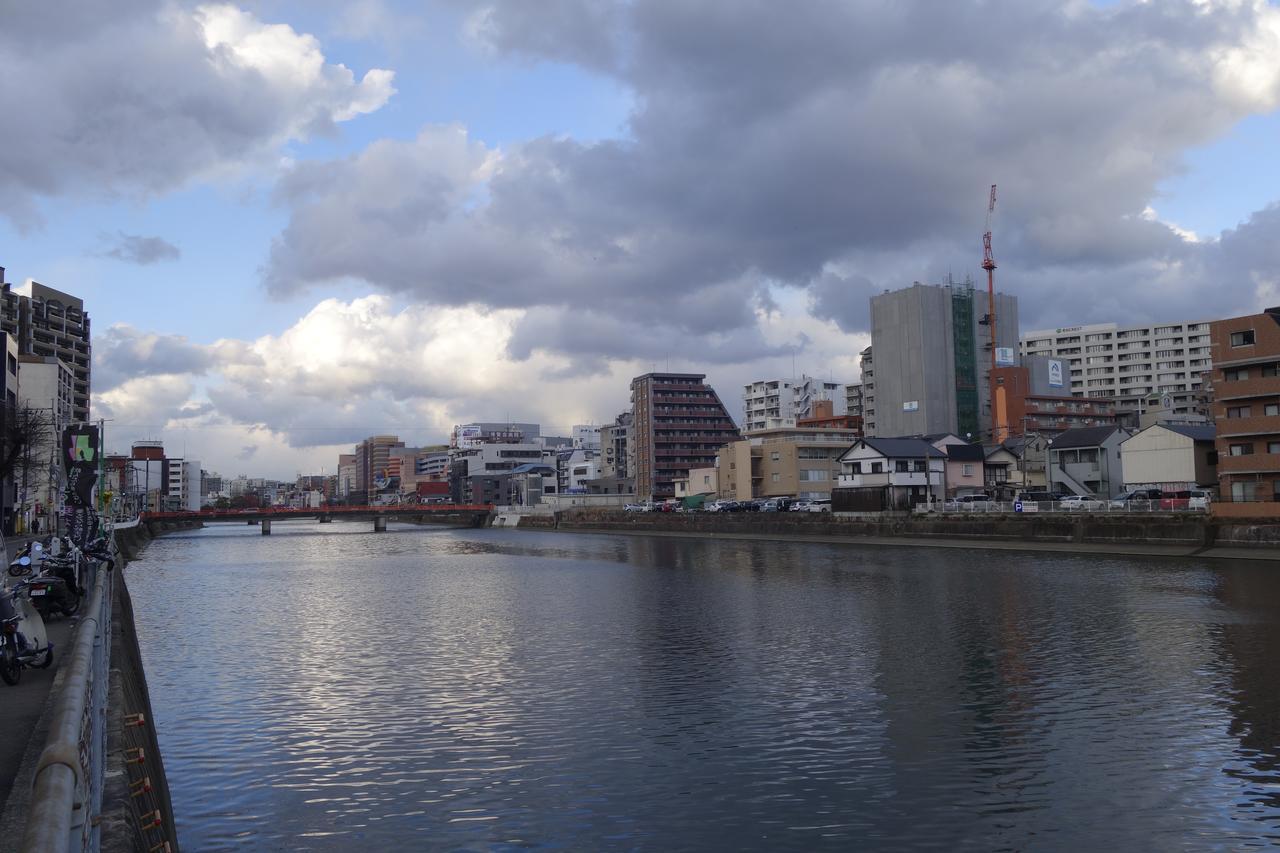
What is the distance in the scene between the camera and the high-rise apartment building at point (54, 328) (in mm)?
121938

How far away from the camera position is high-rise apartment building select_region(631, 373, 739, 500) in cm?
16938

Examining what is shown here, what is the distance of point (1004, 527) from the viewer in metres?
70.1

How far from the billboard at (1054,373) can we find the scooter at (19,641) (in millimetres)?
155146

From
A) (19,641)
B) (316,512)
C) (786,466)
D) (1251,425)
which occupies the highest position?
(1251,425)

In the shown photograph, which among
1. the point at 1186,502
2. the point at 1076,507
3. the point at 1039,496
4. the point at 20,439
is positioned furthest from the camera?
the point at 1039,496

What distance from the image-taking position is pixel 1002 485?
313 ft

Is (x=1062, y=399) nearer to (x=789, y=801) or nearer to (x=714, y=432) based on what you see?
(x=714, y=432)

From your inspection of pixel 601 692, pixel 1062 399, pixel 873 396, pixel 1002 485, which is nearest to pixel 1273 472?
pixel 1002 485

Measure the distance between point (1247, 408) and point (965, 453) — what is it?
1410 inches

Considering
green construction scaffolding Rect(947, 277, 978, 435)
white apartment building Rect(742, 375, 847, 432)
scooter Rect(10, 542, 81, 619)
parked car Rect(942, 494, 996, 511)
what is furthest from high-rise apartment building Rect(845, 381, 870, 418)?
scooter Rect(10, 542, 81, 619)

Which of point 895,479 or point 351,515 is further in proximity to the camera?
point 351,515

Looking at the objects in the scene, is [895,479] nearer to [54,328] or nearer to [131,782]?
[131,782]

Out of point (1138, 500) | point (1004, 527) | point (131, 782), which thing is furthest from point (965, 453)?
point (131, 782)

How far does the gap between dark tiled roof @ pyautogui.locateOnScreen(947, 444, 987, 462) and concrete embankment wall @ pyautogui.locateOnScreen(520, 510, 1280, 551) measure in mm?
15153
